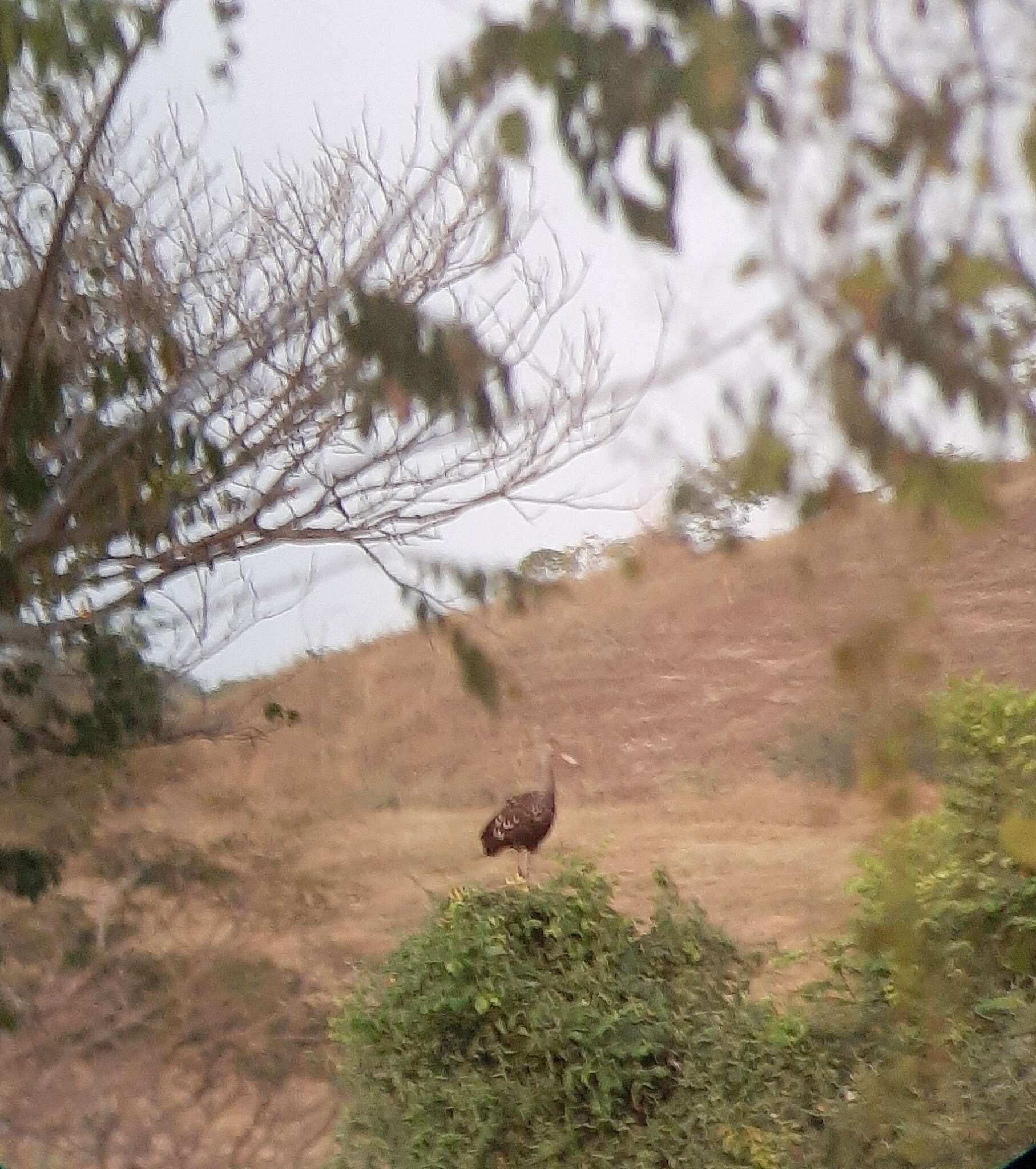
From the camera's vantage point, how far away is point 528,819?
89 cm

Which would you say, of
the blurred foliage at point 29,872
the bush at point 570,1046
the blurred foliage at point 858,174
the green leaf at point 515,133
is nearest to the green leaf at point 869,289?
the blurred foliage at point 858,174

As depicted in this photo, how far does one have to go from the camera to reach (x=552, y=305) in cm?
81

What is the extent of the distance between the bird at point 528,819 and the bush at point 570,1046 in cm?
5

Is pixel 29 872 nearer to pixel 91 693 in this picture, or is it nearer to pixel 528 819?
pixel 91 693

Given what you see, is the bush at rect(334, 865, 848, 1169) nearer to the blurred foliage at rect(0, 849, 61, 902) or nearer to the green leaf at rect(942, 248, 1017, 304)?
the blurred foliage at rect(0, 849, 61, 902)

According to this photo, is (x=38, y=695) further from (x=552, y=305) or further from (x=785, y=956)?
(x=785, y=956)

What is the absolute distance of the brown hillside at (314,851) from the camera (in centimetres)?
86

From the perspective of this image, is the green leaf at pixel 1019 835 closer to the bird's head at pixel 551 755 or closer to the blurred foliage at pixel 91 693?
the bird's head at pixel 551 755

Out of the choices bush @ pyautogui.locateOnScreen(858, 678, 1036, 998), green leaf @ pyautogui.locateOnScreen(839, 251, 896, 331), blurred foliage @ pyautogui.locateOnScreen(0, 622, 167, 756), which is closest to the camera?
green leaf @ pyautogui.locateOnScreen(839, 251, 896, 331)

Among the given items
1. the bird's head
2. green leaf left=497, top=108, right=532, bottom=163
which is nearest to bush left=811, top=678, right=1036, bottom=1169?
the bird's head

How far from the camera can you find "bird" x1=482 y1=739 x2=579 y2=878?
87 cm

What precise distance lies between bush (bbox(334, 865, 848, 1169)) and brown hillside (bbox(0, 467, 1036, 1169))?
31 millimetres

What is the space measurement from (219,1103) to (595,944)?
0.32 m

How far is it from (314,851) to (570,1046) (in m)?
0.27
